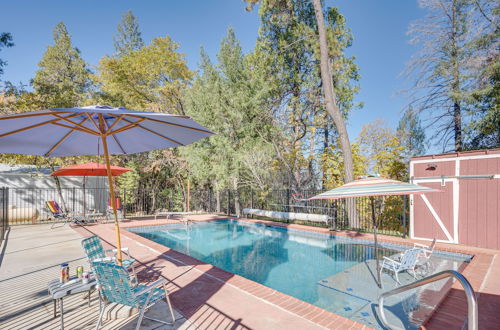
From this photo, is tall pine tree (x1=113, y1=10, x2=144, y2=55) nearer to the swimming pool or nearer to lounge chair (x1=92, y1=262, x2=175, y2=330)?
the swimming pool

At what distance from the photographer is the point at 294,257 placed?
7.39 metres

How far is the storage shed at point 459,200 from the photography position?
23.1 ft

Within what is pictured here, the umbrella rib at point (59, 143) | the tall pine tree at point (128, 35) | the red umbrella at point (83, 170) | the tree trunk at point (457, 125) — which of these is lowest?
the red umbrella at point (83, 170)

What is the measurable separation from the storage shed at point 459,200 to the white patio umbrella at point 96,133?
7.66 metres

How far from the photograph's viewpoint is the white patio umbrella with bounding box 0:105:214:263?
3039 mm

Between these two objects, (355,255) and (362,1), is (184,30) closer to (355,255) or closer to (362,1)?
(362,1)

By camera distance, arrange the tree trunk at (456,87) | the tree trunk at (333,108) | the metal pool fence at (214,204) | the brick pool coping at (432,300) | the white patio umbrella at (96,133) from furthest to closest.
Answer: the tree trunk at (456,87)
the metal pool fence at (214,204)
the tree trunk at (333,108)
the brick pool coping at (432,300)
the white patio umbrella at (96,133)

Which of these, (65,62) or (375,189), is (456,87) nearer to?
(375,189)

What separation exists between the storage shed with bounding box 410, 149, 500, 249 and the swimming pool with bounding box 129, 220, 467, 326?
1.09 m

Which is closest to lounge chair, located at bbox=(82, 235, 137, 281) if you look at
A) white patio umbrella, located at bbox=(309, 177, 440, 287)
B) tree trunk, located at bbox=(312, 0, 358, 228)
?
white patio umbrella, located at bbox=(309, 177, 440, 287)

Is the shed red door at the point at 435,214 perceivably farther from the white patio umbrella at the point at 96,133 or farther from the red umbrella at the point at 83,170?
the red umbrella at the point at 83,170

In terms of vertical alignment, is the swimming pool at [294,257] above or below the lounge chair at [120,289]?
below

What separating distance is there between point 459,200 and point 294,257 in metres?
5.13

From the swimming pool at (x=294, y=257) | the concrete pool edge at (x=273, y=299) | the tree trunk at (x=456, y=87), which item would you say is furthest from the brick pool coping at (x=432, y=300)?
the tree trunk at (x=456, y=87)
